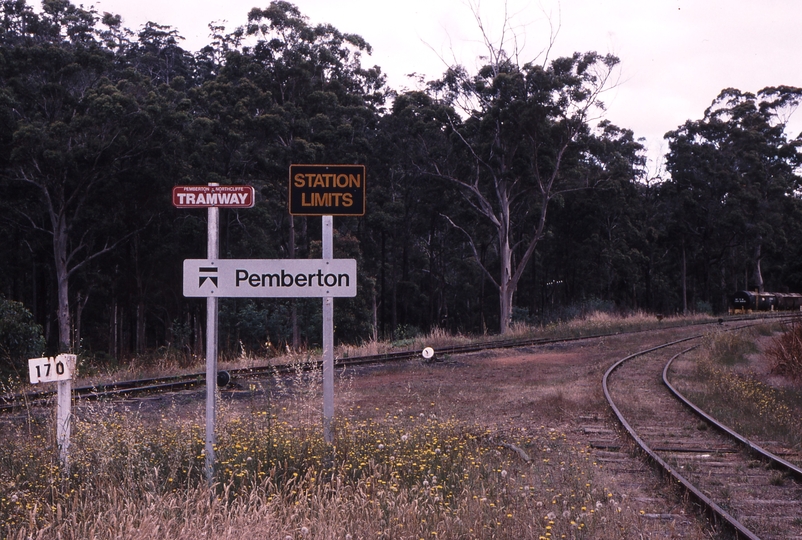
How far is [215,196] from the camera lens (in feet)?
20.5

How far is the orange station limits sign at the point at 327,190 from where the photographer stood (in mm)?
6562

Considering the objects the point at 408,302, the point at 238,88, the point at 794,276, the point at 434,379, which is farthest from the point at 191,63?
the point at 794,276

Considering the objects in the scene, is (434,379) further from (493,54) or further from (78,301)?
(78,301)

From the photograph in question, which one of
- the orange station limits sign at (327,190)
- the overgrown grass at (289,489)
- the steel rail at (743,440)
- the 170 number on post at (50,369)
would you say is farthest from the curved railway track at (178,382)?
the steel rail at (743,440)

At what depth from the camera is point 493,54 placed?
124 feet

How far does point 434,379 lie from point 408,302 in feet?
129

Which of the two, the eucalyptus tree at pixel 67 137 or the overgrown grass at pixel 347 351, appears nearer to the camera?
the overgrown grass at pixel 347 351

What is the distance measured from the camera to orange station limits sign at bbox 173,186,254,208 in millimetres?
6230

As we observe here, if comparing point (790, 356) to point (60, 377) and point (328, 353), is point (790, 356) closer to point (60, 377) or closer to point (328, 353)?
point (328, 353)

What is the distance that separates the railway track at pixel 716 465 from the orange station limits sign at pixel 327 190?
3725mm

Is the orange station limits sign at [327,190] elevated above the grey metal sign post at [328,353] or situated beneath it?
elevated above

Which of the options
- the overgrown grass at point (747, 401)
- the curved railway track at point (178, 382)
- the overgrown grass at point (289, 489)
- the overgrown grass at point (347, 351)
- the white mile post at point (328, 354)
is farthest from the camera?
the overgrown grass at point (347, 351)

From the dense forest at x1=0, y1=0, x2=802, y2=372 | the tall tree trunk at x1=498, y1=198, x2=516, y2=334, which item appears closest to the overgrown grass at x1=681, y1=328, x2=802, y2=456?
the dense forest at x1=0, y1=0, x2=802, y2=372

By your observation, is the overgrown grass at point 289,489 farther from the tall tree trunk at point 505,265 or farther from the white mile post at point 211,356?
the tall tree trunk at point 505,265
